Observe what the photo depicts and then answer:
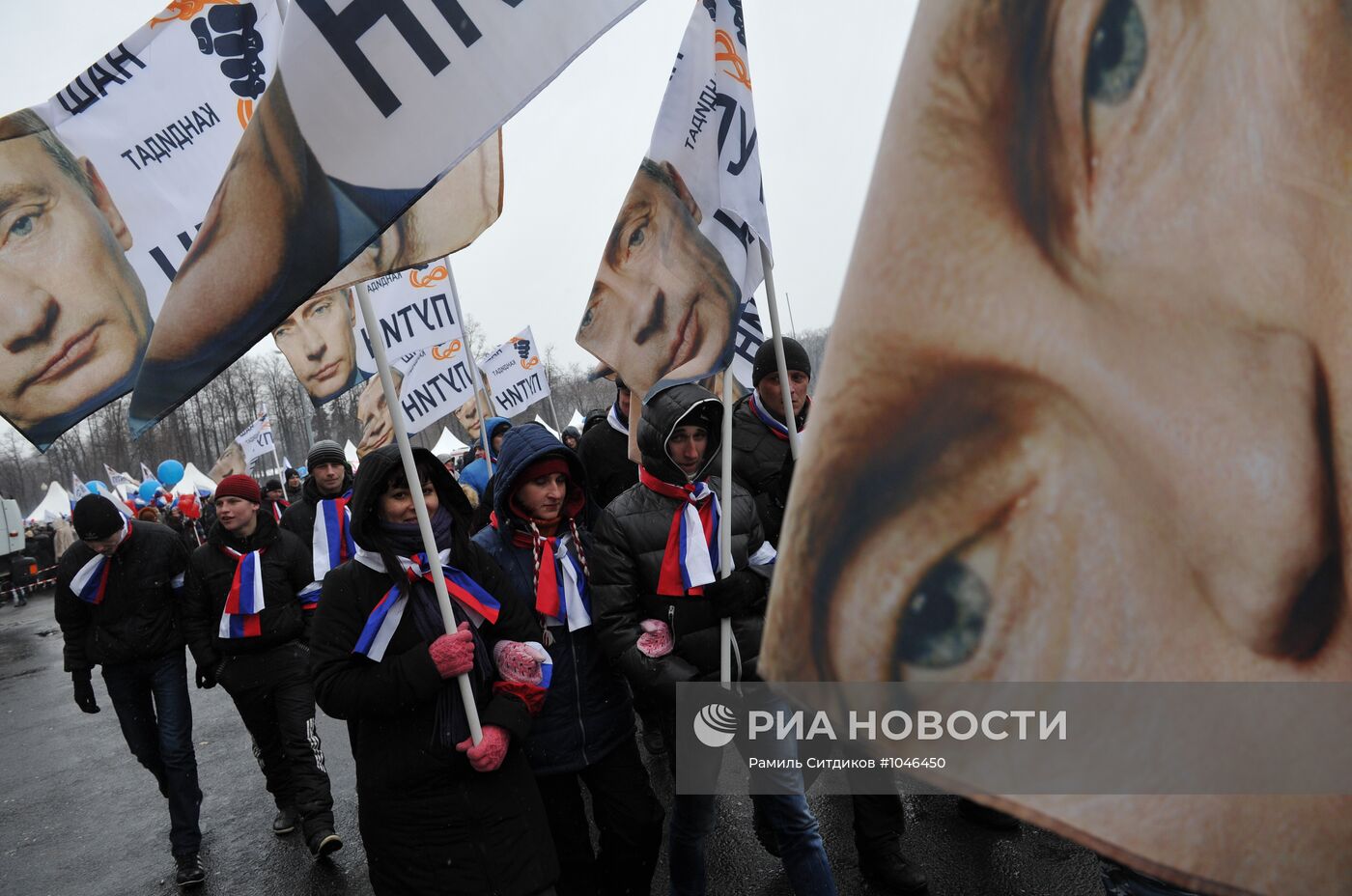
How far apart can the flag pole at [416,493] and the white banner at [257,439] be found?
646 inches

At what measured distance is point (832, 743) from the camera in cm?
360

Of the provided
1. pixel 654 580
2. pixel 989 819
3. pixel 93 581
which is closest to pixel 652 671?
pixel 654 580

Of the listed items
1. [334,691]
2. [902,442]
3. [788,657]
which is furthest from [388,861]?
[902,442]

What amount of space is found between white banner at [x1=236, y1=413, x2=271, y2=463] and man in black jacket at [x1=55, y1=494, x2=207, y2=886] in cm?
1335

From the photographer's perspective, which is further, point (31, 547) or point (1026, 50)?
point (31, 547)

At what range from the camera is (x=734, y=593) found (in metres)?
2.96

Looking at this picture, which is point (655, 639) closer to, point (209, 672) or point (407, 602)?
point (407, 602)

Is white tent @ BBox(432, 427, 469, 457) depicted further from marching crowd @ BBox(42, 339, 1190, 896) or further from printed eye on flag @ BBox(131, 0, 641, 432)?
printed eye on flag @ BBox(131, 0, 641, 432)

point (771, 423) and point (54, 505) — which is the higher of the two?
point (771, 423)

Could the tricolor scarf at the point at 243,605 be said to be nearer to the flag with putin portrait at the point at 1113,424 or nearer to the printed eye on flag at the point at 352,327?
the printed eye on flag at the point at 352,327

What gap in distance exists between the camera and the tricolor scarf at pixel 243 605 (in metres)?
4.78

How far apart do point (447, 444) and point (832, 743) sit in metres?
29.2

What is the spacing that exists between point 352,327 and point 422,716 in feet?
17.8

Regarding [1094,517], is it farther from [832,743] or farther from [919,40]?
[832,743]
